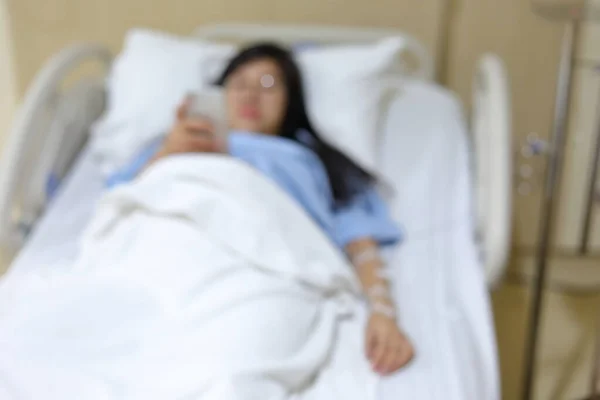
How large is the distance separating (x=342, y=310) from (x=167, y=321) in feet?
1.07

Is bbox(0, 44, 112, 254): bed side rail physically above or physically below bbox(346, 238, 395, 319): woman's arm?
above

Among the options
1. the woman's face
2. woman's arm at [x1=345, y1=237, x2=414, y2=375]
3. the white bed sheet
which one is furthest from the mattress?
woman's arm at [x1=345, y1=237, x2=414, y2=375]

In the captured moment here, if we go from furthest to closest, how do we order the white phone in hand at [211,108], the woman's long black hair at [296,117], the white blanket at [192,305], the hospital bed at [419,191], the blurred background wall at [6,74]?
the blurred background wall at [6,74], the woman's long black hair at [296,117], the white phone in hand at [211,108], the hospital bed at [419,191], the white blanket at [192,305]

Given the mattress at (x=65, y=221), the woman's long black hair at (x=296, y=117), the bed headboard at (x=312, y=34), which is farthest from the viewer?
the bed headboard at (x=312, y=34)

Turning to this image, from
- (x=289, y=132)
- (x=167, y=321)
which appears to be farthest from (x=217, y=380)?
(x=289, y=132)

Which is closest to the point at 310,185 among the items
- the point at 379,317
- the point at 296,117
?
the point at 296,117

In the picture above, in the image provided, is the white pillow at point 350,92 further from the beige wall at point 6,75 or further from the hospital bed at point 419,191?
the beige wall at point 6,75

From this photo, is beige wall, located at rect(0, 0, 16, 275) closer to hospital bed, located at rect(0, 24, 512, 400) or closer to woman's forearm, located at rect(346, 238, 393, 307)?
hospital bed, located at rect(0, 24, 512, 400)

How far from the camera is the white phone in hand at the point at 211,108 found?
1632mm

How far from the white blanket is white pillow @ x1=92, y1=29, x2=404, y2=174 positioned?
0.38 metres

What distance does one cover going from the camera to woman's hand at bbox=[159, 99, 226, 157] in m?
1.61

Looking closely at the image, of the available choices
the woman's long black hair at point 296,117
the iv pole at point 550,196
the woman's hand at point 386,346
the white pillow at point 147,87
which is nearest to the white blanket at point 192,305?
the woman's hand at point 386,346

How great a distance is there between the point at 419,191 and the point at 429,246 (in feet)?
0.58

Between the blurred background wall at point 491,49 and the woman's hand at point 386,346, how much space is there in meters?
0.97
